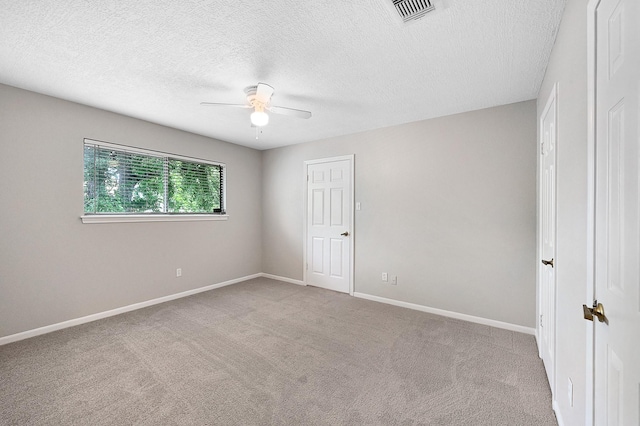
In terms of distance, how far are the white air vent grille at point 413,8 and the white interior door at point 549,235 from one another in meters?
1.04

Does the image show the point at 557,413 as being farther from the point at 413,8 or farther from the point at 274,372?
the point at 413,8

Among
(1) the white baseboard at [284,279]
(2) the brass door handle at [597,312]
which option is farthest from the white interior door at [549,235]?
(1) the white baseboard at [284,279]

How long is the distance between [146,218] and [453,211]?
3913 mm

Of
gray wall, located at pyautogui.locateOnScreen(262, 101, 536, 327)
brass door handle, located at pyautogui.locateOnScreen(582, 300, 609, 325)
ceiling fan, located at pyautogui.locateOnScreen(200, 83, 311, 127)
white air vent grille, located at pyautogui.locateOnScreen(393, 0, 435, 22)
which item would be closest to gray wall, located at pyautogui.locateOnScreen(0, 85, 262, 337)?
ceiling fan, located at pyautogui.locateOnScreen(200, 83, 311, 127)

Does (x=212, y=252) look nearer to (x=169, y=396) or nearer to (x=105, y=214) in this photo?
(x=105, y=214)

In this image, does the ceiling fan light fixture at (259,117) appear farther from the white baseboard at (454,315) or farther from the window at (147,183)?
the white baseboard at (454,315)

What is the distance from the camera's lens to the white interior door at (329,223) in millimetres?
4273

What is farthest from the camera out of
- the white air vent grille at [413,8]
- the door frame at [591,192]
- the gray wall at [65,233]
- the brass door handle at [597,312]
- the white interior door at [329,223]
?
the white interior door at [329,223]

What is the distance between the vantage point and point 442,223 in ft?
11.3

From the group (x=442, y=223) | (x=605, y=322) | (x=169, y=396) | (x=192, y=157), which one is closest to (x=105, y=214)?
(x=192, y=157)

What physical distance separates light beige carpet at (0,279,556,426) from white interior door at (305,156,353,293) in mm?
1103

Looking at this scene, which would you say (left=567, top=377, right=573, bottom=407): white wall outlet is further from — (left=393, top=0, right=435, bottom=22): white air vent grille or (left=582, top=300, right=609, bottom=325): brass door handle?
(left=393, top=0, right=435, bottom=22): white air vent grille

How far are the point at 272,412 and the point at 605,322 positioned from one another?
1.77 metres

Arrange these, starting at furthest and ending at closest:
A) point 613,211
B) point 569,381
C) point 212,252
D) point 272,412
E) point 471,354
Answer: point 212,252, point 471,354, point 272,412, point 569,381, point 613,211
